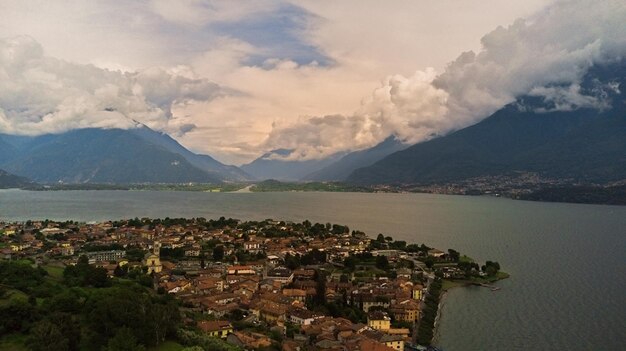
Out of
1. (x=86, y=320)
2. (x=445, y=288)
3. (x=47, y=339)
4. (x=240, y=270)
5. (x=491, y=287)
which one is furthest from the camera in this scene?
(x=240, y=270)

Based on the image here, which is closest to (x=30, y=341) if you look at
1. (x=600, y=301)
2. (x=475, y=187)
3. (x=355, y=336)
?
(x=355, y=336)

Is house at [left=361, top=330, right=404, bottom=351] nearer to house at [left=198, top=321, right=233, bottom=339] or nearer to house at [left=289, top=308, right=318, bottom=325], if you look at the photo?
house at [left=289, top=308, right=318, bottom=325]

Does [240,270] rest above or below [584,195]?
below

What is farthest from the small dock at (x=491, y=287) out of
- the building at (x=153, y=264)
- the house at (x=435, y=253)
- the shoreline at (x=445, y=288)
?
the building at (x=153, y=264)

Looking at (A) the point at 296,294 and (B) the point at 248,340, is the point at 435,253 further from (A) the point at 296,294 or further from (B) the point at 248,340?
(B) the point at 248,340

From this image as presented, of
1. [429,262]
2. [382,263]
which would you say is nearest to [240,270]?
[382,263]

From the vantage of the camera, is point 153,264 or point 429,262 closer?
point 153,264

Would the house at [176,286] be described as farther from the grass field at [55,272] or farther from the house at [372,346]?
the house at [372,346]
